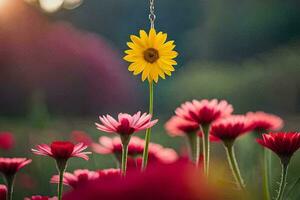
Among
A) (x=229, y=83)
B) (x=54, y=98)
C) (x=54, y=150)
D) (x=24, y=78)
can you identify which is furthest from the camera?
(x=229, y=83)

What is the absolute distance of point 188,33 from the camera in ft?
15.7

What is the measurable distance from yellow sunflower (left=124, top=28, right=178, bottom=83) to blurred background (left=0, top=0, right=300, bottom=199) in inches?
87.9

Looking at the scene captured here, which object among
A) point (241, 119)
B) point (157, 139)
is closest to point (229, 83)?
point (157, 139)

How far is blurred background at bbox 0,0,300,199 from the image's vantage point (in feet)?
10.7

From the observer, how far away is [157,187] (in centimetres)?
11

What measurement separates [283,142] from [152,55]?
0.25ft

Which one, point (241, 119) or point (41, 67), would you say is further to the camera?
point (41, 67)

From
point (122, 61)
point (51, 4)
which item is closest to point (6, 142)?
point (51, 4)

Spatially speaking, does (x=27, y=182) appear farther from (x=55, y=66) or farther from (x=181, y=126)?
(x=55, y=66)

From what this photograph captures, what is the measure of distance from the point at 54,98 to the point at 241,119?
131 inches

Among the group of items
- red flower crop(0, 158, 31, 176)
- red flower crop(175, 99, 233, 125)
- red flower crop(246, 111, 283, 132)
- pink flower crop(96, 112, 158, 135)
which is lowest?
red flower crop(0, 158, 31, 176)

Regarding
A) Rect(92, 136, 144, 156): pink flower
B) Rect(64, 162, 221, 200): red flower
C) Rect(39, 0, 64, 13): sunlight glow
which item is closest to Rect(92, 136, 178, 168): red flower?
Rect(92, 136, 144, 156): pink flower

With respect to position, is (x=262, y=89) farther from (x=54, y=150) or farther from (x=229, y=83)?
(x=54, y=150)

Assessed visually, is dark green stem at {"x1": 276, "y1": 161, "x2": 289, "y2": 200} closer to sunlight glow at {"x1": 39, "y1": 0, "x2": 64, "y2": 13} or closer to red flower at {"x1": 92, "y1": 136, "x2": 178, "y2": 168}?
red flower at {"x1": 92, "y1": 136, "x2": 178, "y2": 168}
